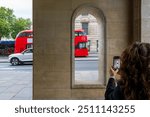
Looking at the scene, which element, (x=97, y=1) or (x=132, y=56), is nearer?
(x=132, y=56)

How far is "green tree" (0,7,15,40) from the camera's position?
63125 millimetres

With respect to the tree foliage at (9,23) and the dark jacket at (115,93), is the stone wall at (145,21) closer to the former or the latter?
the dark jacket at (115,93)

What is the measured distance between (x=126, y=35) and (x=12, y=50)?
3876 cm

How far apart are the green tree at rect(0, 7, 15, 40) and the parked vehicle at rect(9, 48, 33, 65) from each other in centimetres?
3036

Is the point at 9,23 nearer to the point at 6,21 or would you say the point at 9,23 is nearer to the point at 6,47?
the point at 6,21

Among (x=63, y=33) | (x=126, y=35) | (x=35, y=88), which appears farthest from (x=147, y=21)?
(x=35, y=88)

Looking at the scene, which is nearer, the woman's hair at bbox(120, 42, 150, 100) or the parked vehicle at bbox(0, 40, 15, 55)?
the woman's hair at bbox(120, 42, 150, 100)

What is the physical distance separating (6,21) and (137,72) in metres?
65.1

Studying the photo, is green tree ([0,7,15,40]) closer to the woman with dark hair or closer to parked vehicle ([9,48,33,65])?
parked vehicle ([9,48,33,65])

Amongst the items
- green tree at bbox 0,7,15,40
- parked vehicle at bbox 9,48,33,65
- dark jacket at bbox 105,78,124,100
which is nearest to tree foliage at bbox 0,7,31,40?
green tree at bbox 0,7,15,40

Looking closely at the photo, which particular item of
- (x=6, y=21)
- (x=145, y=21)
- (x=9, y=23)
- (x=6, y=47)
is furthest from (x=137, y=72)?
(x=9, y=23)

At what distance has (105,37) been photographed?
10641mm

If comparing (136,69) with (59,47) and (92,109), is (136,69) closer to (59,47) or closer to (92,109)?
(92,109)

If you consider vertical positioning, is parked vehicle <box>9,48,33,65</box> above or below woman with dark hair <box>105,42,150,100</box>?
below
